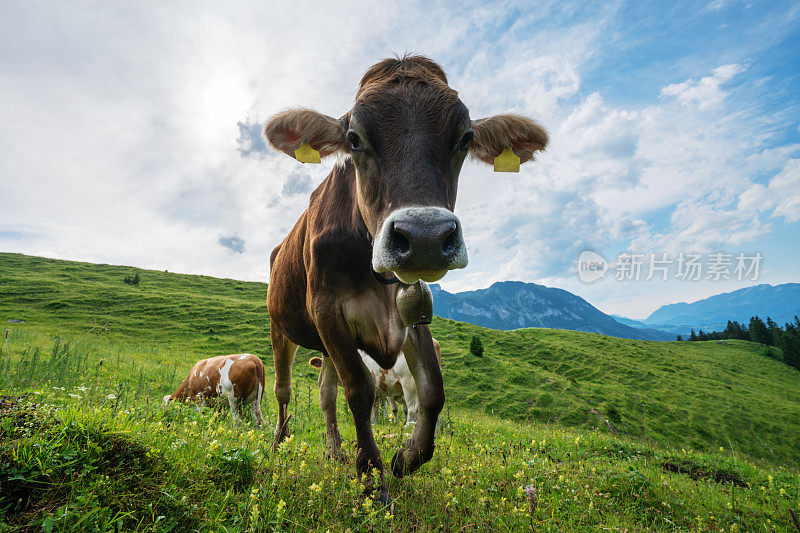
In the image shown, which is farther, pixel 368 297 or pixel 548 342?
pixel 548 342

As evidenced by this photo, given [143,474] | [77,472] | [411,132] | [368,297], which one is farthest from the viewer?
[368,297]

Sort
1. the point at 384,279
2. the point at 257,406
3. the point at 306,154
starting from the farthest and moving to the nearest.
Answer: the point at 257,406 → the point at 306,154 → the point at 384,279

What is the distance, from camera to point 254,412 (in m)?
9.55

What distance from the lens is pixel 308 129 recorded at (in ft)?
12.1

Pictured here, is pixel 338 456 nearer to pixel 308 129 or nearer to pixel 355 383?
pixel 355 383

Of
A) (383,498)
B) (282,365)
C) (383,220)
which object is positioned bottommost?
(383,498)

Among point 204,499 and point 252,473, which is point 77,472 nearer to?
point 204,499

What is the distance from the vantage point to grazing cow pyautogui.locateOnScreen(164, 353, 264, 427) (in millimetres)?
9641

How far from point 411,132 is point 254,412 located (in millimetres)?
8913

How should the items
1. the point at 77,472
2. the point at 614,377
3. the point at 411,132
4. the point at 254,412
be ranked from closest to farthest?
1. the point at 77,472
2. the point at 411,132
3. the point at 254,412
4. the point at 614,377

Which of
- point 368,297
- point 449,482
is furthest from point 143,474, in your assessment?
point 449,482

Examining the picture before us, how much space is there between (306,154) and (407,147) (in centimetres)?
149

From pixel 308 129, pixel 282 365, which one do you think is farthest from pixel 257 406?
pixel 308 129

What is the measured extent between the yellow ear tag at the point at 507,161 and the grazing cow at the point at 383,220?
5 cm
